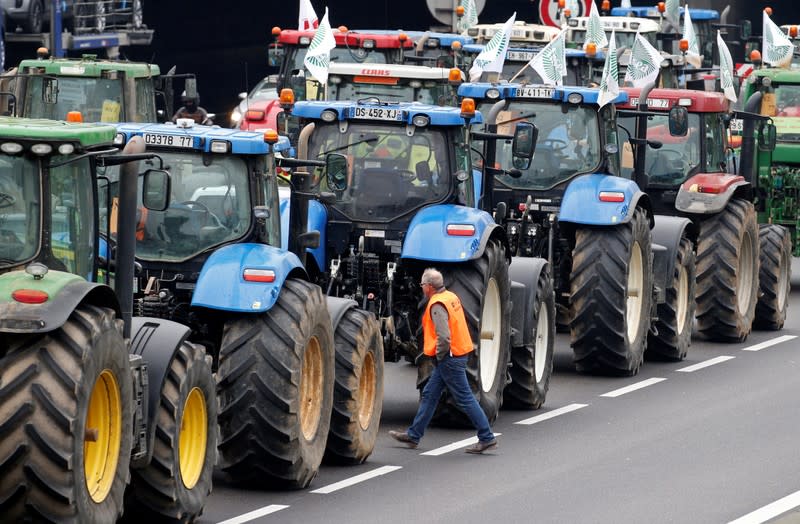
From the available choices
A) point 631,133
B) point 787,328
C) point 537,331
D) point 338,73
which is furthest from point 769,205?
point 537,331

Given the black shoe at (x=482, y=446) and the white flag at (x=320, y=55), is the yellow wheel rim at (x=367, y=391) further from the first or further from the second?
the white flag at (x=320, y=55)

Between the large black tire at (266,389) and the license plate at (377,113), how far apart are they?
3406 mm

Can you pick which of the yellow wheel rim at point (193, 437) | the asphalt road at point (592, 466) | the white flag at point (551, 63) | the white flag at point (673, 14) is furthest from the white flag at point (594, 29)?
the yellow wheel rim at point (193, 437)

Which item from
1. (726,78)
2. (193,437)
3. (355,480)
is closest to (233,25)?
(726,78)

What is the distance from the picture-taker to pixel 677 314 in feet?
67.8

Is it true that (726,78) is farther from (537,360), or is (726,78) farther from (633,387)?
(537,360)

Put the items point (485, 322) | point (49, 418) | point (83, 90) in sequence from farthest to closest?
point (83, 90) → point (485, 322) → point (49, 418)

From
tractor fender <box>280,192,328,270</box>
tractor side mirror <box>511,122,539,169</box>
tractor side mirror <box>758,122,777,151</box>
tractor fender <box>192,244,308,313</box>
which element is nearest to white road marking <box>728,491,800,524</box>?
tractor fender <box>192,244,308,313</box>

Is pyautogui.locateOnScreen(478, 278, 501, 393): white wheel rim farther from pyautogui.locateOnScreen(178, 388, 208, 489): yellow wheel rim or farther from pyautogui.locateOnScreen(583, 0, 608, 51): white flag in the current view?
pyautogui.locateOnScreen(583, 0, 608, 51): white flag

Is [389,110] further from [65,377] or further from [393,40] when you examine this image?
[393,40]

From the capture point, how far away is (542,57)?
22.3 metres

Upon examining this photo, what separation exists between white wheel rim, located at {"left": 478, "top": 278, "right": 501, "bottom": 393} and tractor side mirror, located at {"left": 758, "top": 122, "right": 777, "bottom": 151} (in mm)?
8201

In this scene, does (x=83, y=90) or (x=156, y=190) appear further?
(x=83, y=90)

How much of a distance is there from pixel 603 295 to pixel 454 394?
3.95 meters
